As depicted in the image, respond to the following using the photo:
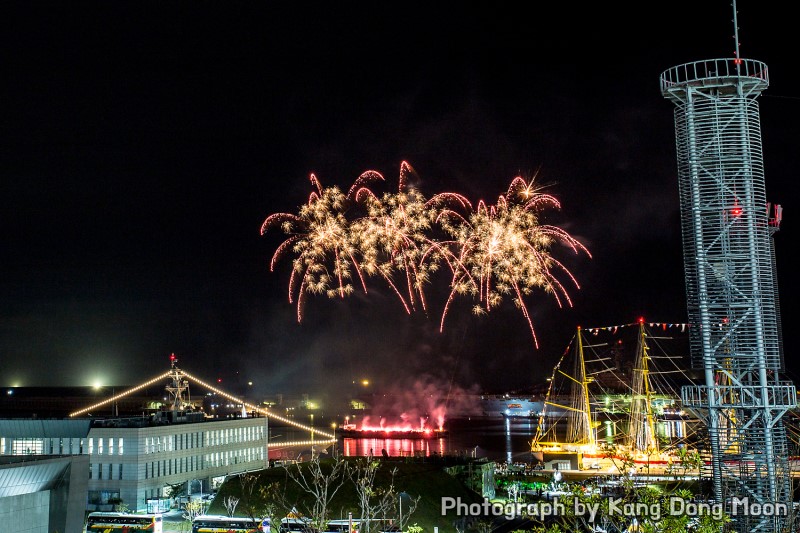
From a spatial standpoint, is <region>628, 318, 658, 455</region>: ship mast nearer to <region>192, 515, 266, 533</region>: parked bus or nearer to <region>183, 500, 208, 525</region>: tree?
<region>183, 500, 208, 525</region>: tree

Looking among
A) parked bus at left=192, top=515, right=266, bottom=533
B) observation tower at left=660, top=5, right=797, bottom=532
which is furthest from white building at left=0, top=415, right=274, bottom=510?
observation tower at left=660, top=5, right=797, bottom=532

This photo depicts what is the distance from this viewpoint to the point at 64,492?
19.2 meters

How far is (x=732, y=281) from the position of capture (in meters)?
20.6

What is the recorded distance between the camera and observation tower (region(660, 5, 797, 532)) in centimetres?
1980

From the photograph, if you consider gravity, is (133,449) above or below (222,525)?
above

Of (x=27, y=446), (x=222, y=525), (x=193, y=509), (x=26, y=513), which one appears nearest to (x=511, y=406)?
(x=27, y=446)

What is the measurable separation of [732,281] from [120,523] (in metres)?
19.9

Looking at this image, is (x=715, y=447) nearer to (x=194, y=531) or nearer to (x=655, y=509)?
(x=655, y=509)

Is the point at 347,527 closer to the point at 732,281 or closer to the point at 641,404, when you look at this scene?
the point at 732,281

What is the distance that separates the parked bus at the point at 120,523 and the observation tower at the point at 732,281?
17056mm

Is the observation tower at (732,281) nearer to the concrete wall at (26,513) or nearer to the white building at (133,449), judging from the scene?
the concrete wall at (26,513)

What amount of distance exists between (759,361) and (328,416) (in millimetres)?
134926

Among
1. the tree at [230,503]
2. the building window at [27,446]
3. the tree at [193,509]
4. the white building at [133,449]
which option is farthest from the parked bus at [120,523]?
the building window at [27,446]

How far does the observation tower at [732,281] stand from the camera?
19.8 metres
